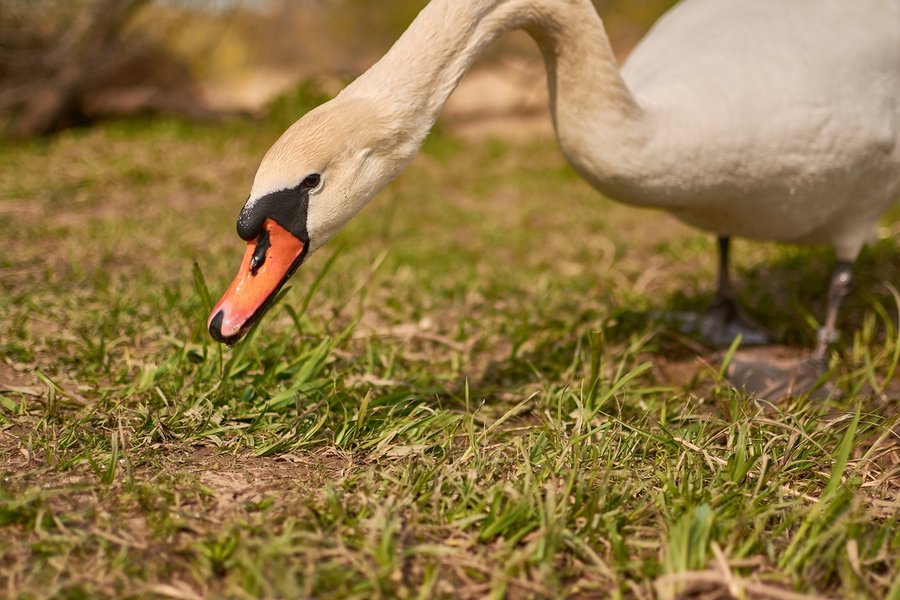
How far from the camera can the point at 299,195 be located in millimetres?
2236

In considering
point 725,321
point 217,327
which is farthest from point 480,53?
point 725,321

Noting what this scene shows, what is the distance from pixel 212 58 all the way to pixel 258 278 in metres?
7.68

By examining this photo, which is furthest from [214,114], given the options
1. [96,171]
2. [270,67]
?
[96,171]

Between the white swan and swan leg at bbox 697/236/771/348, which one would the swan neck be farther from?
swan leg at bbox 697/236/771/348

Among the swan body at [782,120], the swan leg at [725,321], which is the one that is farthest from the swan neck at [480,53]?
the swan leg at [725,321]

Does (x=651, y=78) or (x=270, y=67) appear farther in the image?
(x=270, y=67)

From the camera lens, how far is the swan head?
2199mm

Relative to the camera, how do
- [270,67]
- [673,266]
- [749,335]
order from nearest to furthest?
[749,335] < [673,266] < [270,67]

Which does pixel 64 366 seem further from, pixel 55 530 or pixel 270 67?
pixel 270 67

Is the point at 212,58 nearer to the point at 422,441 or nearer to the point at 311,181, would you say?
the point at 311,181

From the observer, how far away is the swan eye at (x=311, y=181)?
2.23 metres

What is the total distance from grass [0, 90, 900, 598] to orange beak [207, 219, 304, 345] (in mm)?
295

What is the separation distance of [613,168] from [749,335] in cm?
138

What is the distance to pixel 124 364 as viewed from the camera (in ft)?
8.80
